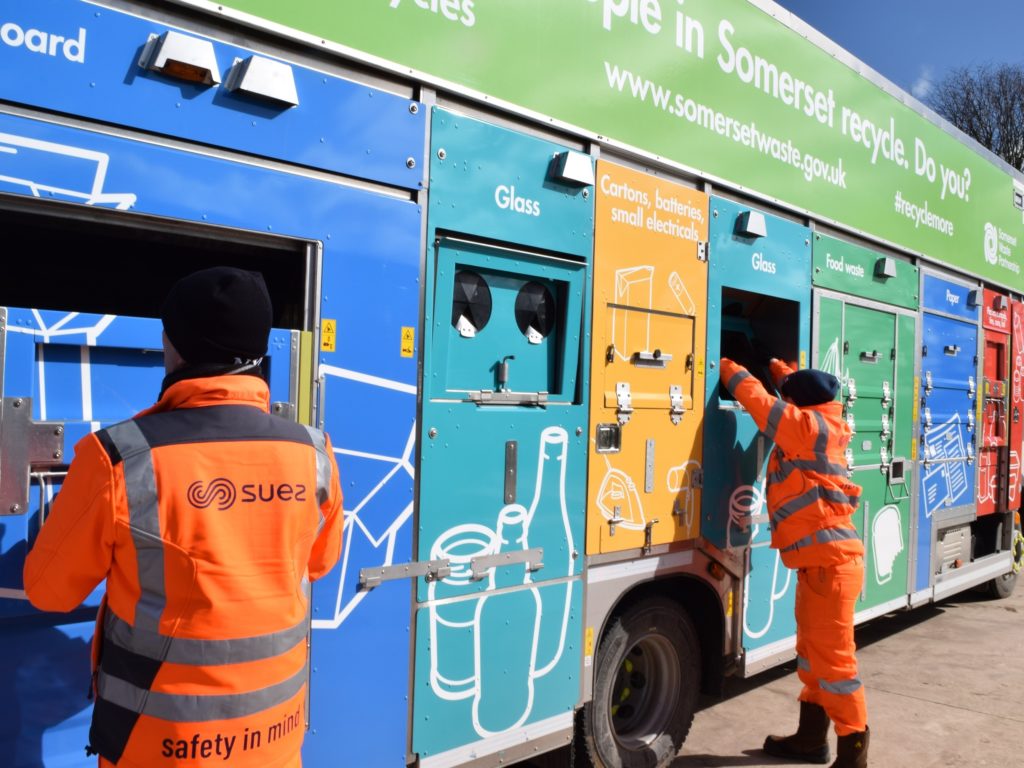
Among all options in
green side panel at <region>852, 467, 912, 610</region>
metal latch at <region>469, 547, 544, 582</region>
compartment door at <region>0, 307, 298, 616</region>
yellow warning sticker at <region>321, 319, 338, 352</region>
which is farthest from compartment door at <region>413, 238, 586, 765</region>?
green side panel at <region>852, 467, 912, 610</region>

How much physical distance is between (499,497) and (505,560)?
8.9 inches

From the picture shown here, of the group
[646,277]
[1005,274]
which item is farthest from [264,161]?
[1005,274]

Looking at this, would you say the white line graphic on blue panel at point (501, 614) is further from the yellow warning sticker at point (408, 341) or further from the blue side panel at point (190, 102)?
the blue side panel at point (190, 102)

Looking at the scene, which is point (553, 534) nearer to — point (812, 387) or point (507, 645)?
point (507, 645)

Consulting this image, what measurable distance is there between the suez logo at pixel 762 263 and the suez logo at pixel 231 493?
3.06 meters

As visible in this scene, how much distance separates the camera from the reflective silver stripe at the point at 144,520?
1.60 meters

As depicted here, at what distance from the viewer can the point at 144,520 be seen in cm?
160

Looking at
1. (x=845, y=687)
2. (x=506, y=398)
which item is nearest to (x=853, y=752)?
(x=845, y=687)

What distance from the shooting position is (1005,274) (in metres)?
7.27

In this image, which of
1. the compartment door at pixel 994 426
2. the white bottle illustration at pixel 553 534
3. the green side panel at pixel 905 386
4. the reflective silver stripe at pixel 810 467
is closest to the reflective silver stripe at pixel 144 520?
the white bottle illustration at pixel 553 534

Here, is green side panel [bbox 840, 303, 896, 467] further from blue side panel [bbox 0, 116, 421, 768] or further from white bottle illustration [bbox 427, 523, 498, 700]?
blue side panel [bbox 0, 116, 421, 768]

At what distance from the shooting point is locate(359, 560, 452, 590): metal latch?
256cm

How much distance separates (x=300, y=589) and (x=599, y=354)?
1806 mm

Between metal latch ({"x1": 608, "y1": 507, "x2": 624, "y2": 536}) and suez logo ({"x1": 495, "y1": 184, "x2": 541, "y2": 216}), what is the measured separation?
124cm
